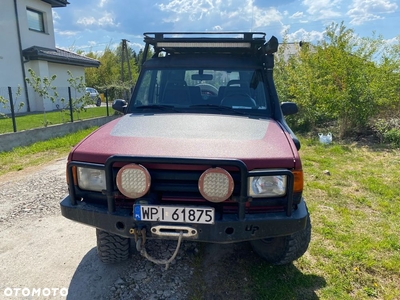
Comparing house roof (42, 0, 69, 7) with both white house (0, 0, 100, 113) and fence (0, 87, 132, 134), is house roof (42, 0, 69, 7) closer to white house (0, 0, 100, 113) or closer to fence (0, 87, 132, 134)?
white house (0, 0, 100, 113)

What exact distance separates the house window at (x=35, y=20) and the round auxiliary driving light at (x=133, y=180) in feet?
59.3

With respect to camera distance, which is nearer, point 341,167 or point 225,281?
point 225,281

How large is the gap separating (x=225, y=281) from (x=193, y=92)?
2.00 m

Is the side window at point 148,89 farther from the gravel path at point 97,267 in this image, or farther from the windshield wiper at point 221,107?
the gravel path at point 97,267

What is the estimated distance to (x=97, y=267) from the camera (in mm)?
2859

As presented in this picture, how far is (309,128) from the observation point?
9.80 metres

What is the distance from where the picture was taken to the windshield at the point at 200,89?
130 inches

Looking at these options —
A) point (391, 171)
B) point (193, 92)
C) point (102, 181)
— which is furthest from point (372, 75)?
point (102, 181)

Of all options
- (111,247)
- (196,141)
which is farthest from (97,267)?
(196,141)

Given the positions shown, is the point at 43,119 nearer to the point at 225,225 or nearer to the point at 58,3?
the point at 58,3

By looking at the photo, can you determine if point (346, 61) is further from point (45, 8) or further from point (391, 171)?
point (45, 8)

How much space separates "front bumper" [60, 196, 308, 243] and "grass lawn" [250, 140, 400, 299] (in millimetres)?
697

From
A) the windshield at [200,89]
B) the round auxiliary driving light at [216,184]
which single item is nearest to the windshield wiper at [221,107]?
the windshield at [200,89]

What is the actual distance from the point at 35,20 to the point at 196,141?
18.9 metres
